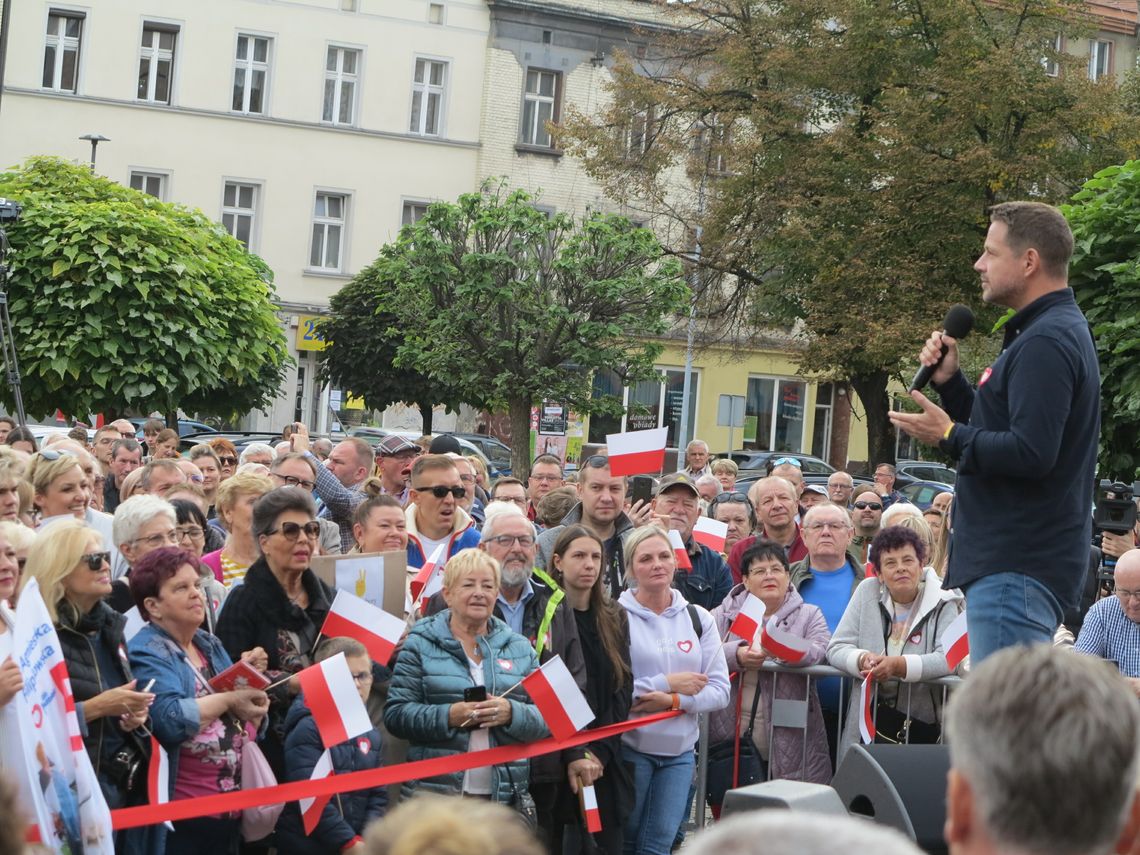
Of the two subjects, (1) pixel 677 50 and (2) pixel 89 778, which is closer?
(2) pixel 89 778

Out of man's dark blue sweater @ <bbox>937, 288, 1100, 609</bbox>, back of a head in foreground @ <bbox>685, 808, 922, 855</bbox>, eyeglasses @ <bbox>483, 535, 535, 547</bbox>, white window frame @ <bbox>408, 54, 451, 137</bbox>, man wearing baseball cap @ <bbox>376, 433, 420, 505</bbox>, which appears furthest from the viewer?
white window frame @ <bbox>408, 54, 451, 137</bbox>

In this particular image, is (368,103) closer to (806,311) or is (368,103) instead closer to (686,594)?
(806,311)

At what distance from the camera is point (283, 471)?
9.89 metres

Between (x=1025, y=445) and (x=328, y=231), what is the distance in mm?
40160

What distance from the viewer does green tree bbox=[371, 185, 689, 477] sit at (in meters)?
30.0

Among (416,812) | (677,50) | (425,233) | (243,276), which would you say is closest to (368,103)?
(677,50)

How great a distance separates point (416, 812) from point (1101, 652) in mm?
6208

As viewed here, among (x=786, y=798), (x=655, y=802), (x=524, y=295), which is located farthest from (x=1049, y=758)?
(x=524, y=295)

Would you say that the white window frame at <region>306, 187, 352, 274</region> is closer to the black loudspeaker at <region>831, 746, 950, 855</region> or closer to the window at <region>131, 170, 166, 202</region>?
the window at <region>131, 170, 166, 202</region>

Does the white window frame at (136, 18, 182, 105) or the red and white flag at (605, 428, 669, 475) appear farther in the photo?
the white window frame at (136, 18, 182, 105)

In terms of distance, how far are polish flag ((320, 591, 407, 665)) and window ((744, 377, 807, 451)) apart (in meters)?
43.9

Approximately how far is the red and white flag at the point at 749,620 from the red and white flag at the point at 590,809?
4.88 ft

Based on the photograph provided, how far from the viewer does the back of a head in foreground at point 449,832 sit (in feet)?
7.71

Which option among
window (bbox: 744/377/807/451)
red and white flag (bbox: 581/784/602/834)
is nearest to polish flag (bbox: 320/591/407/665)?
red and white flag (bbox: 581/784/602/834)
